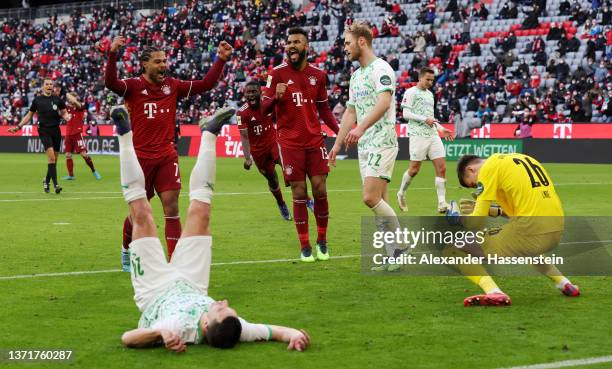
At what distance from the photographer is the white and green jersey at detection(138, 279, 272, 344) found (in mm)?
6363

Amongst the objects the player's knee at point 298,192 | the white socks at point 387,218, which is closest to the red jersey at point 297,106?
the player's knee at point 298,192

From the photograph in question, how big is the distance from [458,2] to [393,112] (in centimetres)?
3386

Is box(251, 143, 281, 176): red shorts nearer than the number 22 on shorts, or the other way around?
the number 22 on shorts

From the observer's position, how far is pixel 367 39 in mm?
10227

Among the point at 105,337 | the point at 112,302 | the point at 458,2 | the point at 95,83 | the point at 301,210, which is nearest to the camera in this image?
the point at 105,337

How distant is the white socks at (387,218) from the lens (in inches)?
401

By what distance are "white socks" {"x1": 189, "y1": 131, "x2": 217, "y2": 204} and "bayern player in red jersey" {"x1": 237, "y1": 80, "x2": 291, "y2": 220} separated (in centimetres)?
876

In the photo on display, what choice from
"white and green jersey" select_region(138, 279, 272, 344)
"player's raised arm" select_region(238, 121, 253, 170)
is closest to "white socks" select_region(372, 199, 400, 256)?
"white and green jersey" select_region(138, 279, 272, 344)

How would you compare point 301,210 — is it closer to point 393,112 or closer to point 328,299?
point 393,112

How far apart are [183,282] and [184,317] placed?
518mm

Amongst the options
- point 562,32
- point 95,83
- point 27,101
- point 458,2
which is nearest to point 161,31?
point 95,83

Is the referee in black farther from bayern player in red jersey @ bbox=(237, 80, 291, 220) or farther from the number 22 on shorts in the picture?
the number 22 on shorts

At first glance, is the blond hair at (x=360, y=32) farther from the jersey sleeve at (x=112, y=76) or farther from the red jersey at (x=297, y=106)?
the jersey sleeve at (x=112, y=76)

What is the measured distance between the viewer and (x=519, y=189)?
25.4 ft
